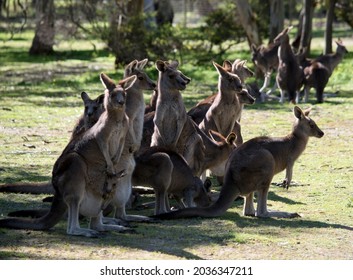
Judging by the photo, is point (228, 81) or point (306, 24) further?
point (306, 24)

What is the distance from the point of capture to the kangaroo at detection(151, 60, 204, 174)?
10016 mm

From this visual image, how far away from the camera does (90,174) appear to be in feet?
25.4

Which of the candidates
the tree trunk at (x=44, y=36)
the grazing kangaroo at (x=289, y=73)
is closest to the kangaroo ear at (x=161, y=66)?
the grazing kangaroo at (x=289, y=73)

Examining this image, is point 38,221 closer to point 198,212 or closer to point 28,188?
point 198,212

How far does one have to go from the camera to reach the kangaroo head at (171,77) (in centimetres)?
1000

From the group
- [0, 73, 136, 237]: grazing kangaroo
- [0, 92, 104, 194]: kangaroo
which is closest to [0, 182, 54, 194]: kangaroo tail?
[0, 92, 104, 194]: kangaroo

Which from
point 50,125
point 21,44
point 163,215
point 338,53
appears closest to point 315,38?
point 21,44

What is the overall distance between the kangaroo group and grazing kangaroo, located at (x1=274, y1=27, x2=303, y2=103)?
6.99 metres

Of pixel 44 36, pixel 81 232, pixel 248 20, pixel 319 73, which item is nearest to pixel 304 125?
pixel 81 232

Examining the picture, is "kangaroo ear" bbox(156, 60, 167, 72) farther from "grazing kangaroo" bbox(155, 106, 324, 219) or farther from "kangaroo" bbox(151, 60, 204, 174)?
"grazing kangaroo" bbox(155, 106, 324, 219)

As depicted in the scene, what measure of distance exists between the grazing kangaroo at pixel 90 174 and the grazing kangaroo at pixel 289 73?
10.6 metres

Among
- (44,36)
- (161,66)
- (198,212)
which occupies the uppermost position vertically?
(161,66)

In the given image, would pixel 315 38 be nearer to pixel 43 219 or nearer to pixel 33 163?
pixel 33 163

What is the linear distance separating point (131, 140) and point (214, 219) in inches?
44.9
